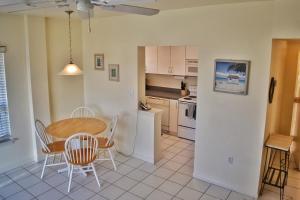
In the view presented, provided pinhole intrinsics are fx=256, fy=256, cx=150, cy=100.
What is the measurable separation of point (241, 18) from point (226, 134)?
1.52 metres

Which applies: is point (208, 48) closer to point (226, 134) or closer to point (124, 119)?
point (226, 134)

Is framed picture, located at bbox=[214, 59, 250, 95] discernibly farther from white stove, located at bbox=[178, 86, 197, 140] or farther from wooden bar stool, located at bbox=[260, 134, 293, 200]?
white stove, located at bbox=[178, 86, 197, 140]

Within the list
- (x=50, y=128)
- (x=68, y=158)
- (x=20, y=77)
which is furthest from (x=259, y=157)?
(x=20, y=77)

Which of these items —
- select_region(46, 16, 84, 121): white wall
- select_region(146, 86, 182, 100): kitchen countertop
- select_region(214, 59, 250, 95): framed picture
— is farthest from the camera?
select_region(146, 86, 182, 100): kitchen countertop

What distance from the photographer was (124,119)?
15.1ft

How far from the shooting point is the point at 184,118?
213 inches

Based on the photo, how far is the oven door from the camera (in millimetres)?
5309

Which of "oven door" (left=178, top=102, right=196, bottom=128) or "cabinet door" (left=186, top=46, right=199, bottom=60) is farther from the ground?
"cabinet door" (left=186, top=46, right=199, bottom=60)

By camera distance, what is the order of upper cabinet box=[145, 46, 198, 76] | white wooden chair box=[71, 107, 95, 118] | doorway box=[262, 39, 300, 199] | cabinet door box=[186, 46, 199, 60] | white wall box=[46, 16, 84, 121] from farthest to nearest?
upper cabinet box=[145, 46, 198, 76] → cabinet door box=[186, 46, 199, 60] → white wooden chair box=[71, 107, 95, 118] → white wall box=[46, 16, 84, 121] → doorway box=[262, 39, 300, 199]

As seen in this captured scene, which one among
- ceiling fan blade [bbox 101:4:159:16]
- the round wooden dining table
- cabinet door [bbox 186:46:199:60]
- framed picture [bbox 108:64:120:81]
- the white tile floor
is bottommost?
the white tile floor

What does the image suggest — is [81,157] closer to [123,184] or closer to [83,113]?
[123,184]

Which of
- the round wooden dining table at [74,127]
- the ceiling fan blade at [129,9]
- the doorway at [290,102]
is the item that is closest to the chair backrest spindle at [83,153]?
the round wooden dining table at [74,127]

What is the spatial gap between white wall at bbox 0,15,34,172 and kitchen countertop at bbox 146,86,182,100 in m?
2.78

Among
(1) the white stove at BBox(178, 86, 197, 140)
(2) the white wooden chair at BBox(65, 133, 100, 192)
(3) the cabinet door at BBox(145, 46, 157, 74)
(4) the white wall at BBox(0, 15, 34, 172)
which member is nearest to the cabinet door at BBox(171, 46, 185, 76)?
(3) the cabinet door at BBox(145, 46, 157, 74)
